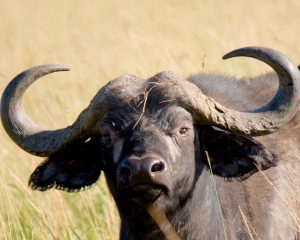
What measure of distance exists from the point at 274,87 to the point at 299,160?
859 millimetres

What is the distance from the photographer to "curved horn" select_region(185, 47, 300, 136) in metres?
5.83

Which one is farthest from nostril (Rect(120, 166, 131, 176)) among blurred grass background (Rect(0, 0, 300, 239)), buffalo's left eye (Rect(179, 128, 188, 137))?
blurred grass background (Rect(0, 0, 300, 239))

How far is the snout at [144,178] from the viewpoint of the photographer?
16.9 ft

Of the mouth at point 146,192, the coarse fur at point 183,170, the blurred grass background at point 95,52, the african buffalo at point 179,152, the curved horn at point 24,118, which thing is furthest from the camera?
the blurred grass background at point 95,52

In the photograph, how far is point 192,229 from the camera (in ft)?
20.3

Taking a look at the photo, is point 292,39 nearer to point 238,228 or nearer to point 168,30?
point 168,30

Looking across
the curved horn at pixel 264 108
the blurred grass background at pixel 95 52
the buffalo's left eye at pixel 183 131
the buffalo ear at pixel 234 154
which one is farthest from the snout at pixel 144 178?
the blurred grass background at pixel 95 52

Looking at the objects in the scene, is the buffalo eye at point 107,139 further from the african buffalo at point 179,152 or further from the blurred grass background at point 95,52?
the blurred grass background at point 95,52

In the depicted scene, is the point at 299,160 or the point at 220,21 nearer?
the point at 299,160

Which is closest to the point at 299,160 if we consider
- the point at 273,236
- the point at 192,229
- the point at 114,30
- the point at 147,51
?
the point at 273,236

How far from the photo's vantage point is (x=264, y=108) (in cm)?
613

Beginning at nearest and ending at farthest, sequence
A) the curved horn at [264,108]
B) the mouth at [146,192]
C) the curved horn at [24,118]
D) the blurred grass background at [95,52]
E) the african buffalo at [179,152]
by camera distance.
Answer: the mouth at [146,192] < the african buffalo at [179,152] < the curved horn at [264,108] < the curved horn at [24,118] < the blurred grass background at [95,52]

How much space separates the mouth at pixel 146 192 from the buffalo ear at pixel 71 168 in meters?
1.03

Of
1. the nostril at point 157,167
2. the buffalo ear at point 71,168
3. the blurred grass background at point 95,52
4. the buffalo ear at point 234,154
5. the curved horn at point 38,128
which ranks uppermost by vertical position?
the curved horn at point 38,128
